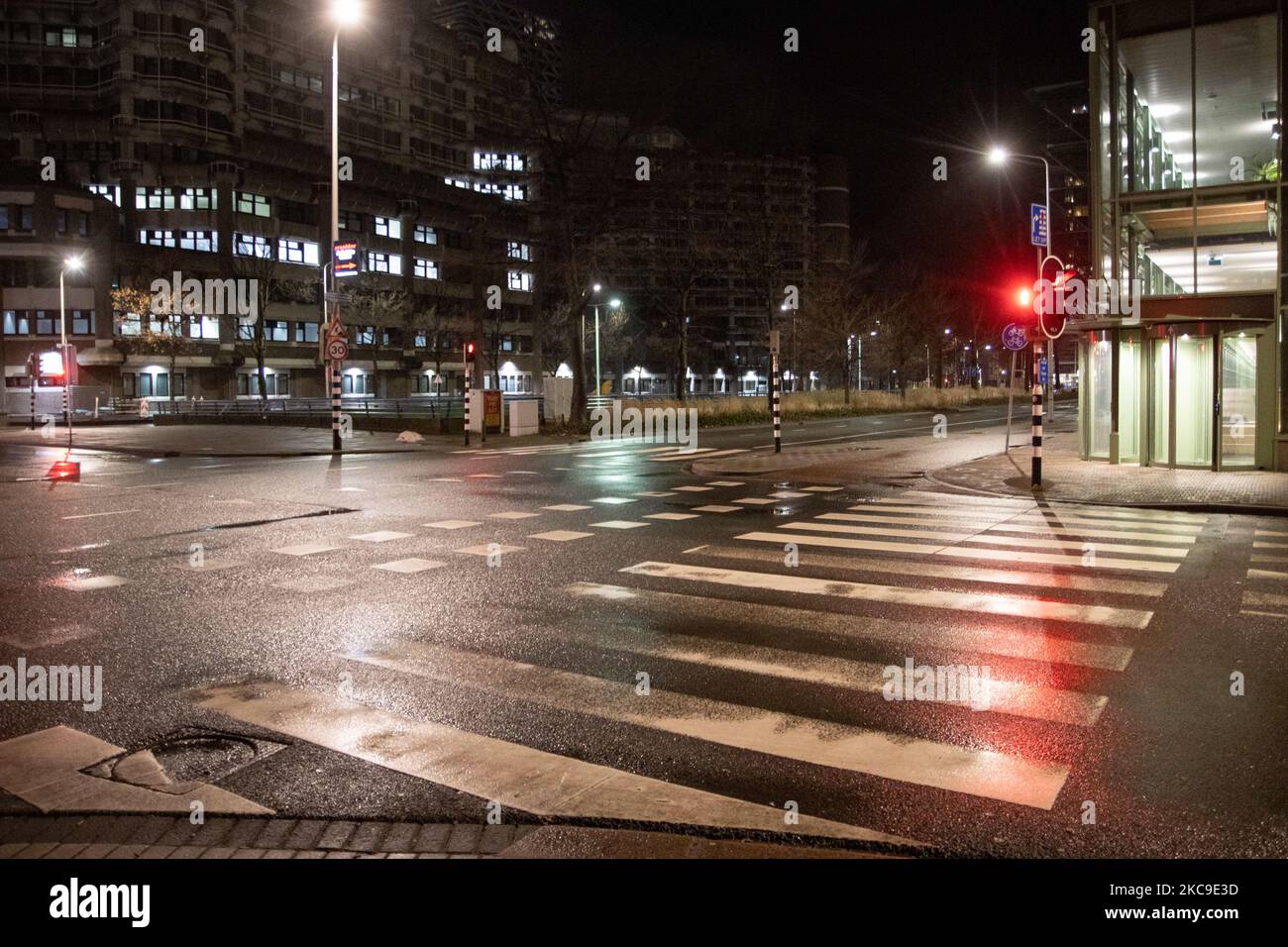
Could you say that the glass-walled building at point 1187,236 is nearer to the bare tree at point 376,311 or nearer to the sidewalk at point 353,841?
the sidewalk at point 353,841

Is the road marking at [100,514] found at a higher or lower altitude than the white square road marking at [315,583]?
higher

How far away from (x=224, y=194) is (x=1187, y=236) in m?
70.5

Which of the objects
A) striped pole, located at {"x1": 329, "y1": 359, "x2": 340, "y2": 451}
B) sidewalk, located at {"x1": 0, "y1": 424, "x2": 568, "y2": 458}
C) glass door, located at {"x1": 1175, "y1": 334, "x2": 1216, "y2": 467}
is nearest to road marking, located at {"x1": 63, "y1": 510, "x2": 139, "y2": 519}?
striped pole, located at {"x1": 329, "y1": 359, "x2": 340, "y2": 451}

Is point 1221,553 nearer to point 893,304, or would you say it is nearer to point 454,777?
point 454,777

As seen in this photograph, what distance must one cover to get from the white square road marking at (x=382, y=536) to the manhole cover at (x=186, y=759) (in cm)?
667

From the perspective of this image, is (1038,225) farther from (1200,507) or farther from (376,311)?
(376,311)

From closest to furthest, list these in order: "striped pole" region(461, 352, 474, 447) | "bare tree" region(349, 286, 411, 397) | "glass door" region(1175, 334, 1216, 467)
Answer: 1. "glass door" region(1175, 334, 1216, 467)
2. "striped pole" region(461, 352, 474, 447)
3. "bare tree" region(349, 286, 411, 397)

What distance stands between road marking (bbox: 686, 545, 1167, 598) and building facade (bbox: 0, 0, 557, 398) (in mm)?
59025

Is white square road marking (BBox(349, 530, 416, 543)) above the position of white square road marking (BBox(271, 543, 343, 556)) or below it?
above

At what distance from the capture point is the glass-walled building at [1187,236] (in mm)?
19906

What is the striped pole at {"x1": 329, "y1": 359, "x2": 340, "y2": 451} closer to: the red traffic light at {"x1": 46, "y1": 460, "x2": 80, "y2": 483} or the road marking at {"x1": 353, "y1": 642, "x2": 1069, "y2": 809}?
the red traffic light at {"x1": 46, "y1": 460, "x2": 80, "y2": 483}

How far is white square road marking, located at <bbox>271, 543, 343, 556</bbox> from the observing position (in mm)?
11414

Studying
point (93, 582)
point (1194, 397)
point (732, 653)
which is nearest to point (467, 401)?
point (1194, 397)

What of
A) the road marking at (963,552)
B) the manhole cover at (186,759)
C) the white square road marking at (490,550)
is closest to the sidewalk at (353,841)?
the manhole cover at (186,759)
